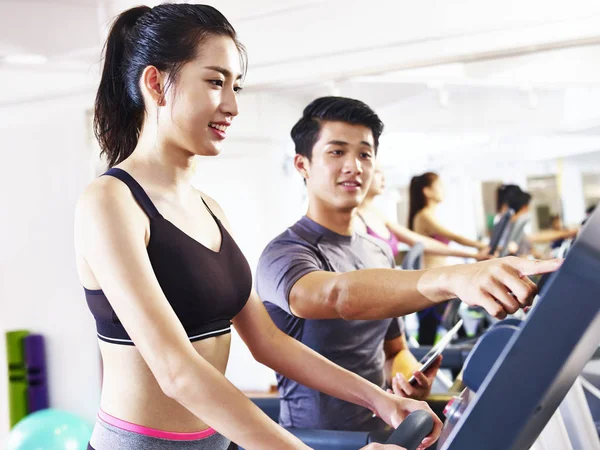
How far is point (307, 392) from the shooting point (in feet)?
6.03

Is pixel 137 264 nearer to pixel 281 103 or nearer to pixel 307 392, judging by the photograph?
pixel 307 392

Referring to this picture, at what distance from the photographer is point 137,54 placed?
1300 mm

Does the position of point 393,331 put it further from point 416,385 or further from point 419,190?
point 419,190

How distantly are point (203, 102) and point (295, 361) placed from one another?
54cm

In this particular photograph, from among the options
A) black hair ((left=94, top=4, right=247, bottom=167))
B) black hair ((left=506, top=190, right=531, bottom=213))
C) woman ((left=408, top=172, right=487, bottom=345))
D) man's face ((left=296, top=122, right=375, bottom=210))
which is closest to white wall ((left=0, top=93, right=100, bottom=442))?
woman ((left=408, top=172, right=487, bottom=345))

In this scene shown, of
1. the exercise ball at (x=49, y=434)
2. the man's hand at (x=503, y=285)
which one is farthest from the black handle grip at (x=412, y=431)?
the exercise ball at (x=49, y=434)

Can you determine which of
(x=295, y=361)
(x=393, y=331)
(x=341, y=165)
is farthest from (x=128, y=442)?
(x=393, y=331)

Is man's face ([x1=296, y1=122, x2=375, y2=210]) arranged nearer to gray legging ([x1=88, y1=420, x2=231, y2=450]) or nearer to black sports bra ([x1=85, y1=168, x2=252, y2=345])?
black sports bra ([x1=85, y1=168, x2=252, y2=345])

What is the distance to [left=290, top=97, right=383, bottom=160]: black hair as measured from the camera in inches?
79.9

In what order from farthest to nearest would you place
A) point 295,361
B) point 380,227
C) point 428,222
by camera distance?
point 428,222 → point 380,227 → point 295,361

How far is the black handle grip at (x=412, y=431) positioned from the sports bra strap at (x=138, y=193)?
54 cm

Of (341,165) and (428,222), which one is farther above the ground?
(341,165)

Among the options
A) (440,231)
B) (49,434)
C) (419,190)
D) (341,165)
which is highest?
(341,165)

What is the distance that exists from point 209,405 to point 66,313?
3989 mm
